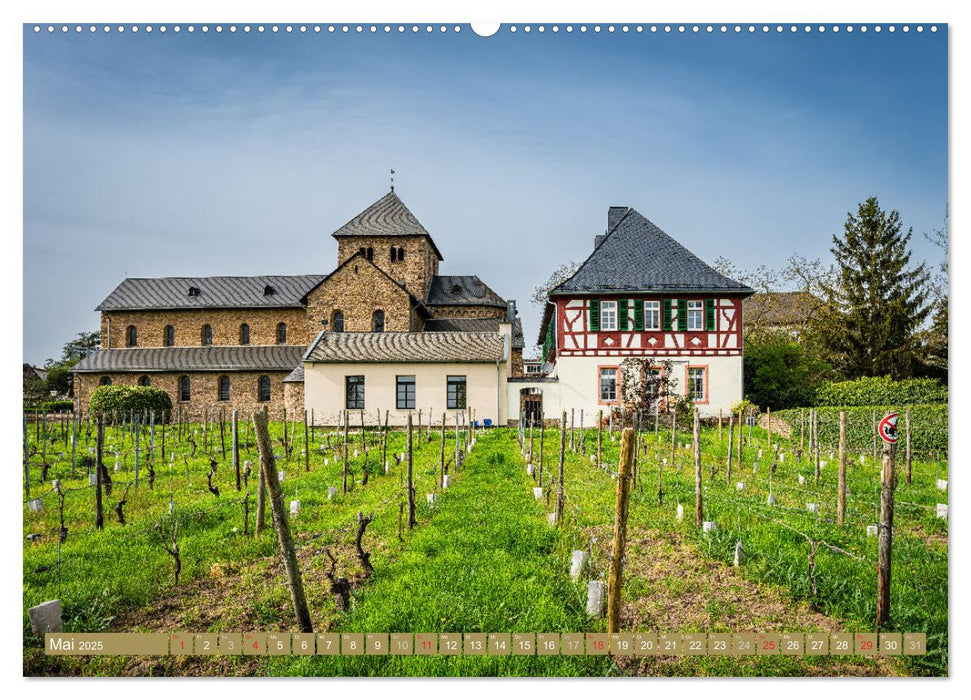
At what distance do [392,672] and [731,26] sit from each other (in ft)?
14.5

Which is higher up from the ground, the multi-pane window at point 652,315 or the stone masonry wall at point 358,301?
the stone masonry wall at point 358,301

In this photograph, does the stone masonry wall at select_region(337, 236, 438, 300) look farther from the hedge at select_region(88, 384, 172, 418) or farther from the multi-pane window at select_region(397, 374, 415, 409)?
the hedge at select_region(88, 384, 172, 418)

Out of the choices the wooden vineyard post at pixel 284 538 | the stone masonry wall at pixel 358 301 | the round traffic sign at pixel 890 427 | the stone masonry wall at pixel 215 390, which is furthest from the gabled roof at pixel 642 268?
the wooden vineyard post at pixel 284 538

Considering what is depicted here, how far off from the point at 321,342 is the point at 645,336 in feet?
32.6

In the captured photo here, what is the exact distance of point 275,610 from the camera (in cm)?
482

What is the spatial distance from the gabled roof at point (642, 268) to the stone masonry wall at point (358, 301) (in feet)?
30.0

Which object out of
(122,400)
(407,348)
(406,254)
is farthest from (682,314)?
(406,254)

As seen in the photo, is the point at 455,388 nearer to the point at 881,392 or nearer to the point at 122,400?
the point at 122,400

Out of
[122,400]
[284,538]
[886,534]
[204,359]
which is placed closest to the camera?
[284,538]

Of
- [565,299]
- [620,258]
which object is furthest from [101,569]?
[620,258]

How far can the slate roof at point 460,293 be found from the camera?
112 ft

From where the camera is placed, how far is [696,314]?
18.8 m

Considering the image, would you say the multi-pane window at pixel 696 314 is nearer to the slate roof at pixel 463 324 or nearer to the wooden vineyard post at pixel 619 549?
the slate roof at pixel 463 324

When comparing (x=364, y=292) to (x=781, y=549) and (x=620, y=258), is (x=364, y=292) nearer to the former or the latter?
(x=620, y=258)
